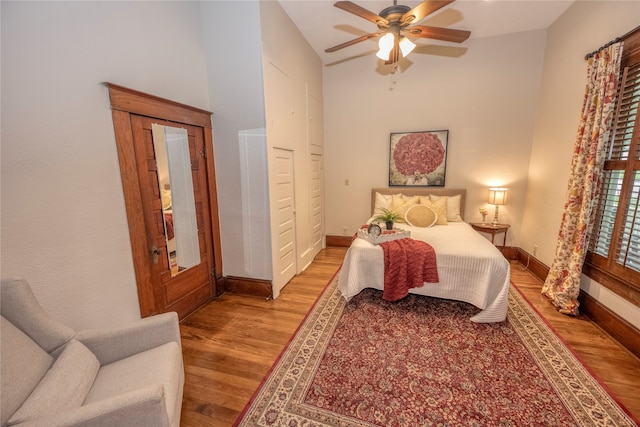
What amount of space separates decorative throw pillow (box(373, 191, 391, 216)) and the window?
2370 mm

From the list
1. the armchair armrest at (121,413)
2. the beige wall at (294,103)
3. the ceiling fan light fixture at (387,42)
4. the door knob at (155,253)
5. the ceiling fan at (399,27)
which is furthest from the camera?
the beige wall at (294,103)

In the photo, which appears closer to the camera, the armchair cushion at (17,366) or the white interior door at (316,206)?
the armchair cushion at (17,366)

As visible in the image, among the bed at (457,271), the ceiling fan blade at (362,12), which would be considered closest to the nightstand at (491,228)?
the bed at (457,271)

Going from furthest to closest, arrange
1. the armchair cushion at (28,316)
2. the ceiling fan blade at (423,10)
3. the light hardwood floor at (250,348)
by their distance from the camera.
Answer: the ceiling fan blade at (423,10)
the light hardwood floor at (250,348)
the armchair cushion at (28,316)

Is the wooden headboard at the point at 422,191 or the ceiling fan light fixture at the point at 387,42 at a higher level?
the ceiling fan light fixture at the point at 387,42

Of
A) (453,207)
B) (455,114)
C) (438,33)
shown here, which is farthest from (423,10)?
(453,207)

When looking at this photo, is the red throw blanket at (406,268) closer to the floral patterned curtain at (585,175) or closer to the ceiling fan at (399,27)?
the floral patterned curtain at (585,175)

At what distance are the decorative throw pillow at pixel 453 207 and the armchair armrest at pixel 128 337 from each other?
3756mm

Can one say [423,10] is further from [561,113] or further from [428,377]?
[428,377]

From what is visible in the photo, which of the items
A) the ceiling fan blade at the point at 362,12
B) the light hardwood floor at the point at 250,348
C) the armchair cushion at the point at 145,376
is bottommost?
the light hardwood floor at the point at 250,348

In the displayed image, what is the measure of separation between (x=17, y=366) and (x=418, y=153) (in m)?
4.63

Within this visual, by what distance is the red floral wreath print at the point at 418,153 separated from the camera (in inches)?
167

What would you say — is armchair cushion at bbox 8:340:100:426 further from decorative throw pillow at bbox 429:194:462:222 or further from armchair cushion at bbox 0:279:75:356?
decorative throw pillow at bbox 429:194:462:222

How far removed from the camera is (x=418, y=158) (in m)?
4.34
